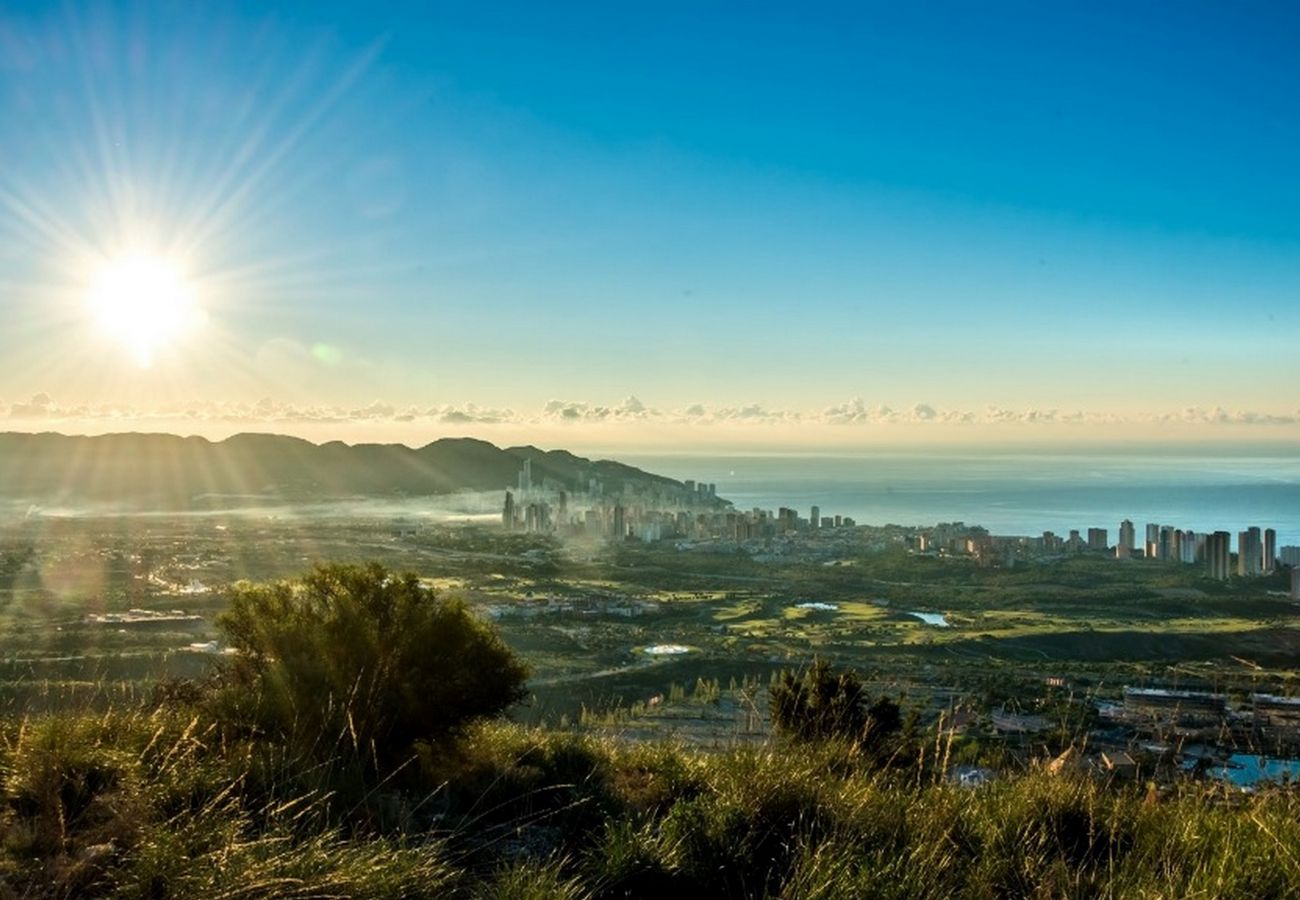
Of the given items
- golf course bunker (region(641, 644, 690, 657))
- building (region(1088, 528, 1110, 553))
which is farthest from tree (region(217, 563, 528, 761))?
building (region(1088, 528, 1110, 553))

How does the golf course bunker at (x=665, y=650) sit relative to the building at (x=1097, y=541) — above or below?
below

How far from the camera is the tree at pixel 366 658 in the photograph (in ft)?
17.9

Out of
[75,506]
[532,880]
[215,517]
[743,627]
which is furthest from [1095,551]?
[532,880]

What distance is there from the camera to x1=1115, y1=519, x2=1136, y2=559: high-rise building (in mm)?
54216

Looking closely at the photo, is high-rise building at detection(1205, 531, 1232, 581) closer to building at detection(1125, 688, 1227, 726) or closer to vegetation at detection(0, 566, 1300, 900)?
building at detection(1125, 688, 1227, 726)

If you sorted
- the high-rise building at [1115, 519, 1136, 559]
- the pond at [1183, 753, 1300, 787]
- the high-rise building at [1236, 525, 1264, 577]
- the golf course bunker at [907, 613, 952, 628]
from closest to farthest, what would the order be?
the pond at [1183, 753, 1300, 787], the golf course bunker at [907, 613, 952, 628], the high-rise building at [1236, 525, 1264, 577], the high-rise building at [1115, 519, 1136, 559]

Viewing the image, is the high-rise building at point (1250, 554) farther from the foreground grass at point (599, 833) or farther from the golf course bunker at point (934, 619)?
the foreground grass at point (599, 833)

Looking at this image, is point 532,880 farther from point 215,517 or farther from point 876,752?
point 215,517

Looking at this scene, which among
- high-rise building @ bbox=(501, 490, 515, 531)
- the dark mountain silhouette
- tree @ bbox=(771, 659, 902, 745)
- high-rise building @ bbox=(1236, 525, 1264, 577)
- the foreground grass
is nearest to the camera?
the foreground grass

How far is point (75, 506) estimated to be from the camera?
46.0 m

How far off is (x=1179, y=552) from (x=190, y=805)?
5777 cm

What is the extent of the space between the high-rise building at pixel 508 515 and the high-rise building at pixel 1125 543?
35720mm

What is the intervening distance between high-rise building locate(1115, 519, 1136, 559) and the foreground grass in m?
55.4

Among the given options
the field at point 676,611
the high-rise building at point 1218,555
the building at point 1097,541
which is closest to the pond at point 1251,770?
the field at point 676,611
